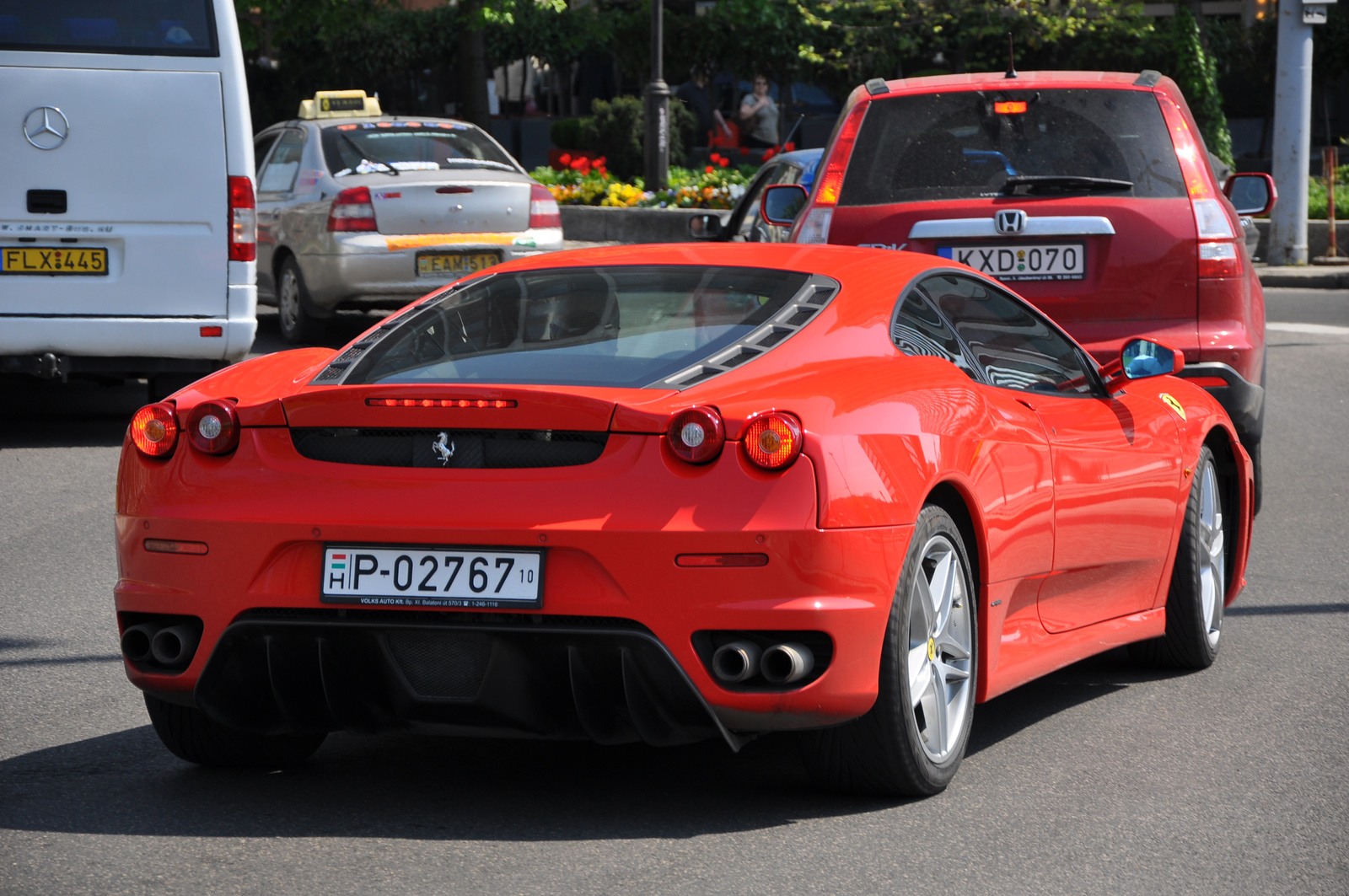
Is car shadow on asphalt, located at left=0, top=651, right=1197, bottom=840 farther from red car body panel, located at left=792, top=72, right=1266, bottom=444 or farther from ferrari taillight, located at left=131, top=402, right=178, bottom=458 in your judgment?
red car body panel, located at left=792, top=72, right=1266, bottom=444

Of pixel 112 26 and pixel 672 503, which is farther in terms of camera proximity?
pixel 112 26

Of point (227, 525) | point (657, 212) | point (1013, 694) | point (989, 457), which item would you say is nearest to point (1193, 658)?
point (1013, 694)

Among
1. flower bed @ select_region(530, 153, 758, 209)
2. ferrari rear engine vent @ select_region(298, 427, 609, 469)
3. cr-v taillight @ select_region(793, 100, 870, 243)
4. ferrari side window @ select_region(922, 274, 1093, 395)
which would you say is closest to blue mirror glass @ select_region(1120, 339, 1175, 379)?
ferrari side window @ select_region(922, 274, 1093, 395)

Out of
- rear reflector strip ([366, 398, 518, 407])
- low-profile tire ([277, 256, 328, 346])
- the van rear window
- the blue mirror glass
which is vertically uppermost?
the van rear window

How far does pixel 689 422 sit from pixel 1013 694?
6.89 ft

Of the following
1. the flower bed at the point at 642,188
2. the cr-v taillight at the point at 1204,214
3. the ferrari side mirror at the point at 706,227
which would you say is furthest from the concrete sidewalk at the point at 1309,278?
the cr-v taillight at the point at 1204,214

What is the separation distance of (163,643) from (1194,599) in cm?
304

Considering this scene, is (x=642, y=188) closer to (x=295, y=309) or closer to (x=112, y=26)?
(x=295, y=309)

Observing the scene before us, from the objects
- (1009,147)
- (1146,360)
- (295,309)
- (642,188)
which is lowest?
(295,309)

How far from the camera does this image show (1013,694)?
18.8 feet

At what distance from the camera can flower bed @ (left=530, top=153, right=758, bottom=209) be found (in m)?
24.0

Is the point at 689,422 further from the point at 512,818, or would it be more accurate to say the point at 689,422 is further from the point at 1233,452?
the point at 1233,452

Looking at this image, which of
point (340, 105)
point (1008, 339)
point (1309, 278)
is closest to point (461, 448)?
point (1008, 339)

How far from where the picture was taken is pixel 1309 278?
799 inches
